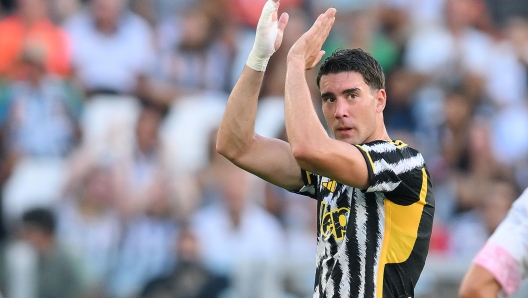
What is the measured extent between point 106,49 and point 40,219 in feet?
6.87

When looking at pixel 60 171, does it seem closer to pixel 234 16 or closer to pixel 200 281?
pixel 200 281

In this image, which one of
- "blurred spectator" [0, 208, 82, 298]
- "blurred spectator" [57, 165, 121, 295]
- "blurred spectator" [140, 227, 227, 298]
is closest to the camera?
"blurred spectator" [0, 208, 82, 298]

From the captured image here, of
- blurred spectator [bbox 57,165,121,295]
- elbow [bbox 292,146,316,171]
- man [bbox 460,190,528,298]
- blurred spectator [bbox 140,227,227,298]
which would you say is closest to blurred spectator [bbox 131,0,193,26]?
blurred spectator [bbox 57,165,121,295]

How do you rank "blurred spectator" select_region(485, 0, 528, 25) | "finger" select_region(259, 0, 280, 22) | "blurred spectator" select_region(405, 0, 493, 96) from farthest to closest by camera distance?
"blurred spectator" select_region(485, 0, 528, 25)
"blurred spectator" select_region(405, 0, 493, 96)
"finger" select_region(259, 0, 280, 22)

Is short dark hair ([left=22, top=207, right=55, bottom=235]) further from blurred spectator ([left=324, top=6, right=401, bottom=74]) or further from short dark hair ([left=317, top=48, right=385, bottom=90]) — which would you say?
short dark hair ([left=317, top=48, right=385, bottom=90])

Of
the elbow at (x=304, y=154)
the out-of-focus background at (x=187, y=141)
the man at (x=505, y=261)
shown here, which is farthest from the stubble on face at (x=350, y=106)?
the out-of-focus background at (x=187, y=141)

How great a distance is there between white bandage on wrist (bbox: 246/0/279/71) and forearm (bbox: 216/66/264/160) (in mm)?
67

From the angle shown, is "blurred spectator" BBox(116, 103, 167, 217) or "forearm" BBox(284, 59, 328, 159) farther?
"blurred spectator" BBox(116, 103, 167, 217)

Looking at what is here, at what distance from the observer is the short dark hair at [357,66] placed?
13.1ft

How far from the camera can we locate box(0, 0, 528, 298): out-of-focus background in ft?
29.5

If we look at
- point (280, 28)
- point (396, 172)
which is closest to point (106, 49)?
point (280, 28)

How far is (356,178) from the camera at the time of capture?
3711mm

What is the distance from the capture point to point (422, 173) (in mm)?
3916

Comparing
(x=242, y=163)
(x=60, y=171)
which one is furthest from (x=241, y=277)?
(x=242, y=163)
